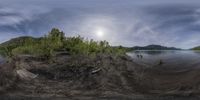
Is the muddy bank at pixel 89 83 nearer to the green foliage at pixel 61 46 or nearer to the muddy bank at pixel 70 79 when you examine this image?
the muddy bank at pixel 70 79

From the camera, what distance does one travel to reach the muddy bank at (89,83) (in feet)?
91.0

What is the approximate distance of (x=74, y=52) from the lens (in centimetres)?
5819

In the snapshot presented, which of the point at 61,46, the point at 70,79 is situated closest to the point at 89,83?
the point at 70,79

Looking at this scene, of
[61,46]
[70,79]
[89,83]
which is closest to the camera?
[89,83]

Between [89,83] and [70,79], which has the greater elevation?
[70,79]

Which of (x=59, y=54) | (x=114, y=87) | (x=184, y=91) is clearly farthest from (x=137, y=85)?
(x=59, y=54)

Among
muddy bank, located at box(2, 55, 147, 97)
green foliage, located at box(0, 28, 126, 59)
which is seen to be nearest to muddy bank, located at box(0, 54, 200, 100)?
muddy bank, located at box(2, 55, 147, 97)

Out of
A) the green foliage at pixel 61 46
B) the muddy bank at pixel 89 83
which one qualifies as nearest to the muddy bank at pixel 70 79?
the muddy bank at pixel 89 83

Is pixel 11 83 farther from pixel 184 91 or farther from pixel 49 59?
pixel 184 91

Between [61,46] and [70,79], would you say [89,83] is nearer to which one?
[70,79]

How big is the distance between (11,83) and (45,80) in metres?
3.49

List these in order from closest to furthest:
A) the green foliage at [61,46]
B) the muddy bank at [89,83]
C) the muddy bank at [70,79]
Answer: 1. the muddy bank at [89,83]
2. the muddy bank at [70,79]
3. the green foliage at [61,46]

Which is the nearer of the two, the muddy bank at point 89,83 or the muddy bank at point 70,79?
the muddy bank at point 89,83

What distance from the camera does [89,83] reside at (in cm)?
3169
